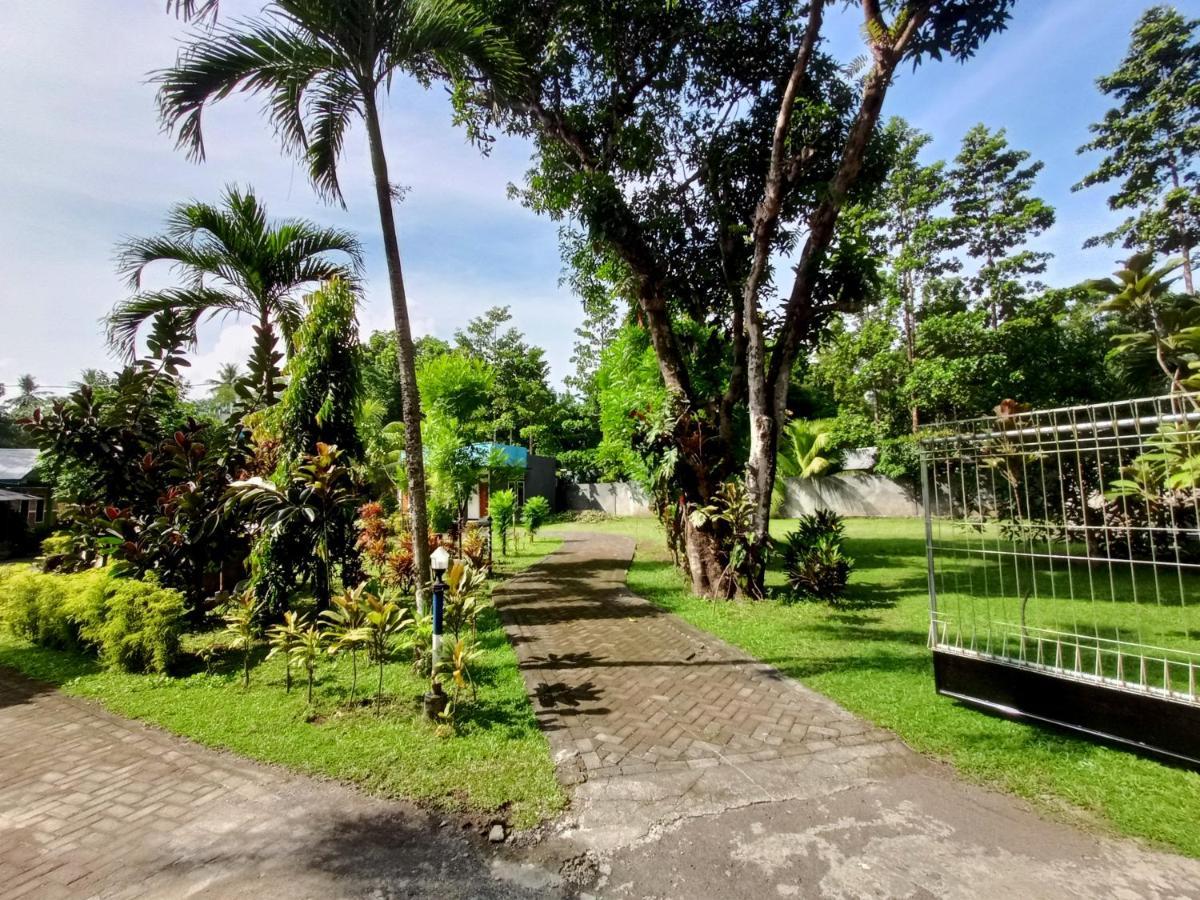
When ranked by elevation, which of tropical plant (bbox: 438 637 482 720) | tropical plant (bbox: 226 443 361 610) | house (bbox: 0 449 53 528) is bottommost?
tropical plant (bbox: 438 637 482 720)

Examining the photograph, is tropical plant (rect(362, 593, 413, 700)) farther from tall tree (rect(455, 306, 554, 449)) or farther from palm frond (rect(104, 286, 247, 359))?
tall tree (rect(455, 306, 554, 449))

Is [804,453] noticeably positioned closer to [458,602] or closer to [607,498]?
[607,498]

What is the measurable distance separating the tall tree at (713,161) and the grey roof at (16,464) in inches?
755

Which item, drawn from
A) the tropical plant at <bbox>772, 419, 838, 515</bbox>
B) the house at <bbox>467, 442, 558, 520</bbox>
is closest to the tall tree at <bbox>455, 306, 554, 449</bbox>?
the house at <bbox>467, 442, 558, 520</bbox>

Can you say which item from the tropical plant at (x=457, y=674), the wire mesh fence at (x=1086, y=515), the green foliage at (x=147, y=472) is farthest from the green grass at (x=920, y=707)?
the green foliage at (x=147, y=472)

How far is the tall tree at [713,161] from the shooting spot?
317 inches

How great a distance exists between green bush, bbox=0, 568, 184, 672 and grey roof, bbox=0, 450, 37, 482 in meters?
15.6

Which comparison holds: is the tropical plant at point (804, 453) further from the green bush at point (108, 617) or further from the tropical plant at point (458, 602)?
the green bush at point (108, 617)

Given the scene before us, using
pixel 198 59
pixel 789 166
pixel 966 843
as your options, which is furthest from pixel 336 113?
pixel 966 843

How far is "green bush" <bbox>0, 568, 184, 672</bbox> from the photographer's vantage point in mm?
5594

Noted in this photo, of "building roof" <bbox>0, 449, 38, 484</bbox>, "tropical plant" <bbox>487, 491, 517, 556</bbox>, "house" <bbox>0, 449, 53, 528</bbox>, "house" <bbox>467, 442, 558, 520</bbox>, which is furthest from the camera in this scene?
"house" <bbox>467, 442, 558, 520</bbox>

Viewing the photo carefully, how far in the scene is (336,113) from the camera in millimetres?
6242

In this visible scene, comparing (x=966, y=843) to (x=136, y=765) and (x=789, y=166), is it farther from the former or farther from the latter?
(x=789, y=166)

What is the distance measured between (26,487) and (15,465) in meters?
0.86
